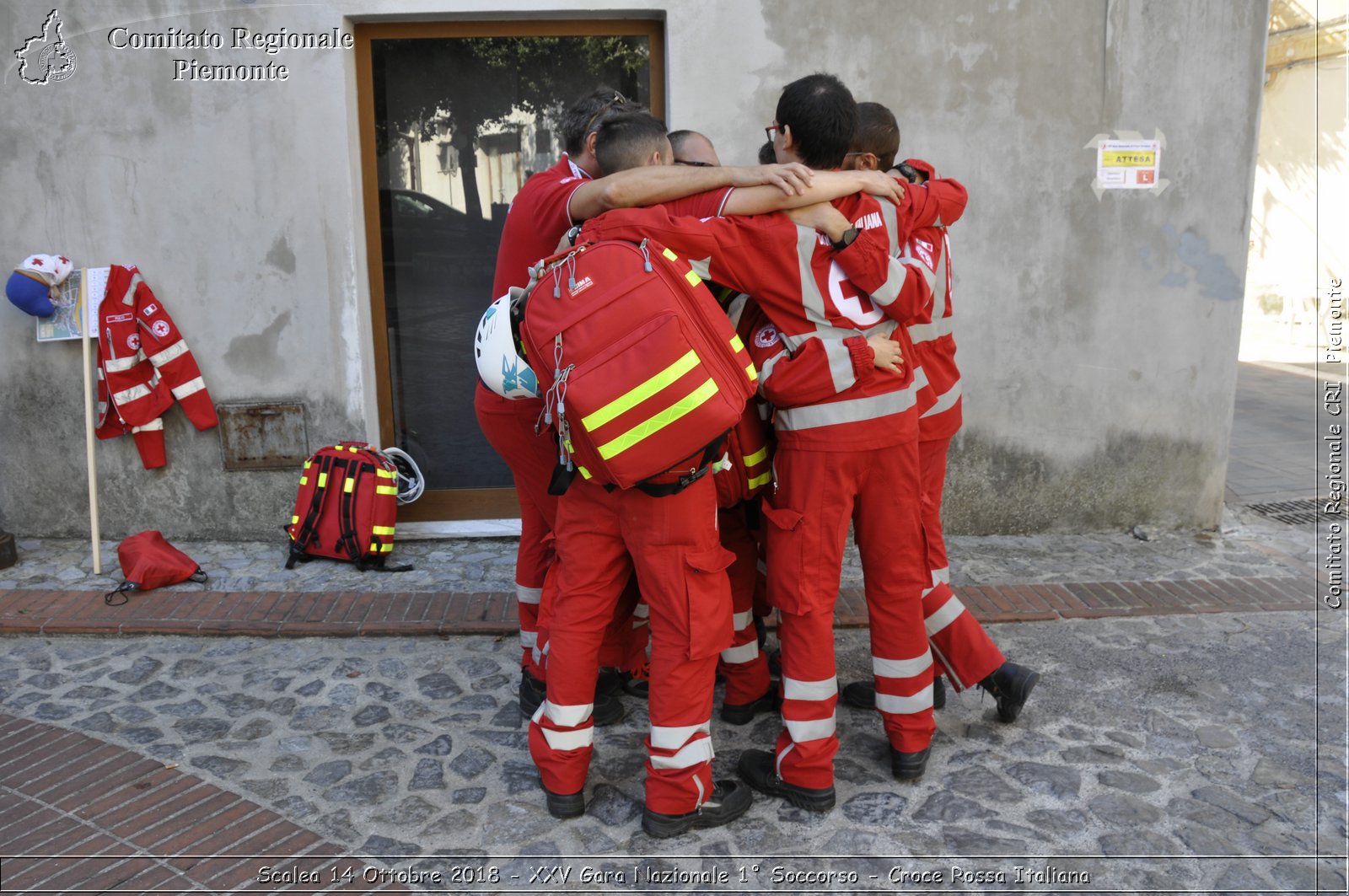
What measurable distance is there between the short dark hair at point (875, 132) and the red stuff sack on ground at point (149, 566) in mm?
3911

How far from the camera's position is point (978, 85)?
5.56 metres

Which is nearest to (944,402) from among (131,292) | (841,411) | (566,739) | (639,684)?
(841,411)

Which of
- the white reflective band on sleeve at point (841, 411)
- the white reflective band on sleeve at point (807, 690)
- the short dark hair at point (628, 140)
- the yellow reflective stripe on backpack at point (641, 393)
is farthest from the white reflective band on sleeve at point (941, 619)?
the short dark hair at point (628, 140)

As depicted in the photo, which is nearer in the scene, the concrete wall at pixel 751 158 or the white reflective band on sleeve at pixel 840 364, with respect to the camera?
the white reflective band on sleeve at pixel 840 364

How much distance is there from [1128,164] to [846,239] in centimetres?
337

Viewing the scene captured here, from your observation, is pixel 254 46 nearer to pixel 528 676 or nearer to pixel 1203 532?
pixel 528 676

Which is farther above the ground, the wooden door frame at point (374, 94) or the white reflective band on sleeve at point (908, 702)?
the wooden door frame at point (374, 94)

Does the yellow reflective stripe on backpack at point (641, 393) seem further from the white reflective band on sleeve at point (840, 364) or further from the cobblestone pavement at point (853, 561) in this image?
the cobblestone pavement at point (853, 561)

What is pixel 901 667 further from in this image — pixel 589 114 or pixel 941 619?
pixel 589 114

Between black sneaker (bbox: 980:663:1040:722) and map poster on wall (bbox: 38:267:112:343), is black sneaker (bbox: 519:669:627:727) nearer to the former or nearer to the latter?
black sneaker (bbox: 980:663:1040:722)

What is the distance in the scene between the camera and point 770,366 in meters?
3.25

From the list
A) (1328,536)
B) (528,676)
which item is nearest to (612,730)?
(528,676)

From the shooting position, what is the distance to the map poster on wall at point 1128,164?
5660 mm

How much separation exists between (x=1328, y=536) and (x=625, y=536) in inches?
187
